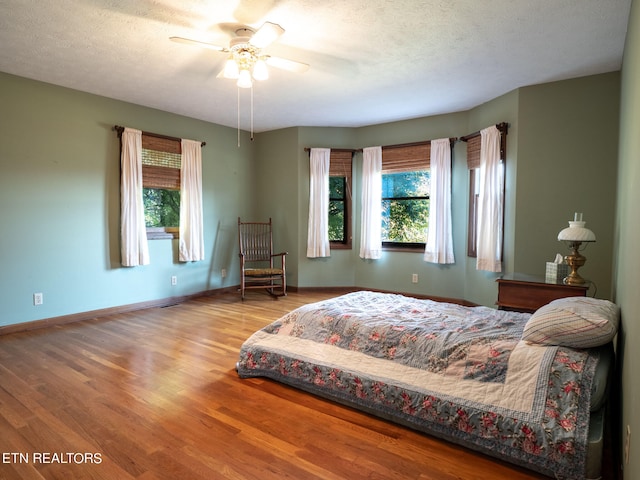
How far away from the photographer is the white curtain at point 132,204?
4469 mm

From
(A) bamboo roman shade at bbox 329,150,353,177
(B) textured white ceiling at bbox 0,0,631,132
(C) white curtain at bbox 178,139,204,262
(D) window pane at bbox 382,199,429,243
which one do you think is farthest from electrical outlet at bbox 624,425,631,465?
(C) white curtain at bbox 178,139,204,262

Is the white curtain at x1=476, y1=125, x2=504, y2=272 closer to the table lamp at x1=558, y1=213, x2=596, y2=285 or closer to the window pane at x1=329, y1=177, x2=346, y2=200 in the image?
the table lamp at x1=558, y1=213, x2=596, y2=285

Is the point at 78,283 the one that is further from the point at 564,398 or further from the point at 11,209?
the point at 564,398

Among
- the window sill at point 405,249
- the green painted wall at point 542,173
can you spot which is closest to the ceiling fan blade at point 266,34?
the green painted wall at point 542,173

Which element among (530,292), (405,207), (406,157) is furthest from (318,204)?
(530,292)

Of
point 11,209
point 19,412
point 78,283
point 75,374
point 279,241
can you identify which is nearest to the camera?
point 19,412

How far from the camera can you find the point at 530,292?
3.11 m

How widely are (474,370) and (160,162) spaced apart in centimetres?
446

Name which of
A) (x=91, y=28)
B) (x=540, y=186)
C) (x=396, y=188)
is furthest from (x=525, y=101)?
(x=91, y=28)

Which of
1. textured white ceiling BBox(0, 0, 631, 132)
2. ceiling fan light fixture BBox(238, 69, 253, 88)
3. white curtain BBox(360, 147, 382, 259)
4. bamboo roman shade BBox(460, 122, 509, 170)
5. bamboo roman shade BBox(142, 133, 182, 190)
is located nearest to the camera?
textured white ceiling BBox(0, 0, 631, 132)

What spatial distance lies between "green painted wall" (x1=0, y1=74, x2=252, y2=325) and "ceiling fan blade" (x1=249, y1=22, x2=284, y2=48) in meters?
2.65

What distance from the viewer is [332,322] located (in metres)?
2.57

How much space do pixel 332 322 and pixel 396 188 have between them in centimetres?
342

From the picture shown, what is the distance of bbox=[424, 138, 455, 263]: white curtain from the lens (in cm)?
497
